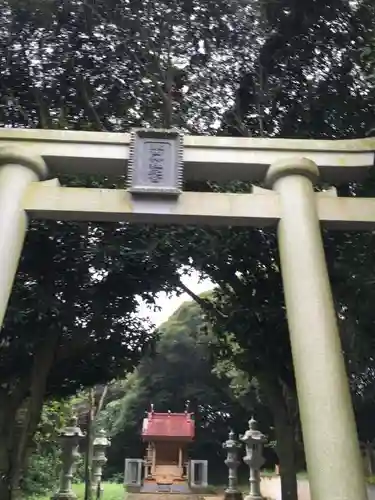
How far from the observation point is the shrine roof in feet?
73.1

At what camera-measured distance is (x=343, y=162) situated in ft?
19.2

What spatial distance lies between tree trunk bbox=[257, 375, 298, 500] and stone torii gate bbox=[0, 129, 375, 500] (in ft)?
14.0

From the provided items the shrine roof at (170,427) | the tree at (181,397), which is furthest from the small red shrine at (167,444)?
the tree at (181,397)

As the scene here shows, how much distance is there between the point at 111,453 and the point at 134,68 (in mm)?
21174

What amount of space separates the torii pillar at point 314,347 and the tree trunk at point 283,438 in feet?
14.5

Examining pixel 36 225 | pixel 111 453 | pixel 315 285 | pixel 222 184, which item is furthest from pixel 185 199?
pixel 111 453

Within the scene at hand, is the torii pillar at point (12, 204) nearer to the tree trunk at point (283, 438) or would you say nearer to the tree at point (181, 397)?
the tree trunk at point (283, 438)

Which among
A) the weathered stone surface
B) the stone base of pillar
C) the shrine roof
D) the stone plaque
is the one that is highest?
the shrine roof

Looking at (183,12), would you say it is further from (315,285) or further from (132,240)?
(315,285)

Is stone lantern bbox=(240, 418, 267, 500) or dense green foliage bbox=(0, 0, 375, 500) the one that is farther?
stone lantern bbox=(240, 418, 267, 500)

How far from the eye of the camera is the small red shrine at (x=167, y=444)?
22203mm

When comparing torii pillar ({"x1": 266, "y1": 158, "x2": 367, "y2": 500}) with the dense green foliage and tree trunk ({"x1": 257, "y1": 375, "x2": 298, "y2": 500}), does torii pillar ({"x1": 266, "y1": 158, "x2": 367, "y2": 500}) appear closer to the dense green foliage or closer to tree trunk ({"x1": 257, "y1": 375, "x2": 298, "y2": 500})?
the dense green foliage

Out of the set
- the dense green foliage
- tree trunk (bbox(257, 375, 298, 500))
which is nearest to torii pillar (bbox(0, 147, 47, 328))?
the dense green foliage

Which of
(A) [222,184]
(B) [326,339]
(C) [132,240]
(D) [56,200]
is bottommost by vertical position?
(B) [326,339]
